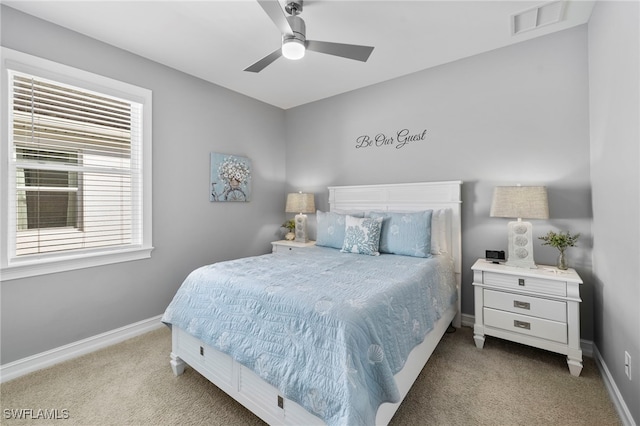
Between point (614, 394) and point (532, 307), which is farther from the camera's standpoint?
point (532, 307)

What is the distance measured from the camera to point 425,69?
10.3 feet

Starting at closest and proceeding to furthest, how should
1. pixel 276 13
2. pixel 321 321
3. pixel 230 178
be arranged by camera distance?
pixel 321 321 < pixel 276 13 < pixel 230 178

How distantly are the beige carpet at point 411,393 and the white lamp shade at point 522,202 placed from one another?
117 centimetres

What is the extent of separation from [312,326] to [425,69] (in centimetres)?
306

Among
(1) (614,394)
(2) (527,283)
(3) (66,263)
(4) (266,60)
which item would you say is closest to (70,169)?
(3) (66,263)

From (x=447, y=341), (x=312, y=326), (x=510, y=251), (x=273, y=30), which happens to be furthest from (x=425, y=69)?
(x=312, y=326)

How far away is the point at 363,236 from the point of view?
2.79 metres

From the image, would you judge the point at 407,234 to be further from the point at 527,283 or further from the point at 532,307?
the point at 532,307

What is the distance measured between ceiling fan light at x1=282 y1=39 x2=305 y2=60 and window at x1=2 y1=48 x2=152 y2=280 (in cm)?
173

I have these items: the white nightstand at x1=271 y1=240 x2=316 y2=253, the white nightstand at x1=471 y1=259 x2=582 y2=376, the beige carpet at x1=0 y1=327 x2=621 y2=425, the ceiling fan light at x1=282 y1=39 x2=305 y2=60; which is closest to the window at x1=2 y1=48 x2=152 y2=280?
the beige carpet at x1=0 y1=327 x2=621 y2=425

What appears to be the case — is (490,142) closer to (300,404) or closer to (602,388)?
(602,388)

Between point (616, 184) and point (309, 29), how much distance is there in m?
2.46

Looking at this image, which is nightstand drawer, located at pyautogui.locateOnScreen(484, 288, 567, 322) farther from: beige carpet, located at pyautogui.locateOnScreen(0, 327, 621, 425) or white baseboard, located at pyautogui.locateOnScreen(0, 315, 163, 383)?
white baseboard, located at pyautogui.locateOnScreen(0, 315, 163, 383)

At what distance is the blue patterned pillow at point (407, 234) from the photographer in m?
2.62
